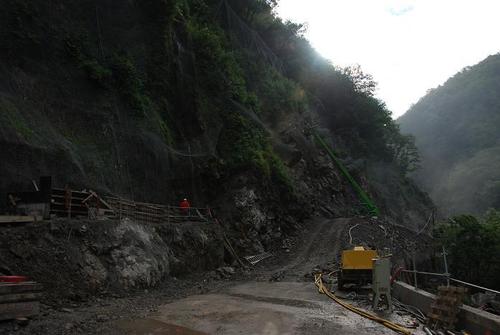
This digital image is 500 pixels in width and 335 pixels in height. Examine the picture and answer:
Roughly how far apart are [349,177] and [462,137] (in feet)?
301

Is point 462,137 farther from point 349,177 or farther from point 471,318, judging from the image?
point 471,318

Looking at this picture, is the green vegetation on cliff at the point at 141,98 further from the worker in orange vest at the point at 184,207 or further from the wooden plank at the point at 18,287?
the wooden plank at the point at 18,287

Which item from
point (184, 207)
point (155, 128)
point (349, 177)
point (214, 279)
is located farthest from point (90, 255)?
point (349, 177)

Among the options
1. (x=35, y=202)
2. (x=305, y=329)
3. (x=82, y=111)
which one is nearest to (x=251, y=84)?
(x=82, y=111)

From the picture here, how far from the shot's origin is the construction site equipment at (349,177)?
4697 centimetres

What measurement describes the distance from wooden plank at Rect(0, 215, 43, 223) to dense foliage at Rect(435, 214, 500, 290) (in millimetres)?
26645

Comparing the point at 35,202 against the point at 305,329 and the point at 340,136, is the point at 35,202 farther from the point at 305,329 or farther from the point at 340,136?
the point at 340,136

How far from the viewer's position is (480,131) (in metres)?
124

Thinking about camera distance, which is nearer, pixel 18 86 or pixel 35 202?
pixel 35 202

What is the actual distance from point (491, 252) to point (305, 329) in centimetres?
2413

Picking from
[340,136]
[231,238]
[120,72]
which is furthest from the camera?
[340,136]

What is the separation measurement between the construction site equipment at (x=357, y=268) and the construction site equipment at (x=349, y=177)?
28.5m

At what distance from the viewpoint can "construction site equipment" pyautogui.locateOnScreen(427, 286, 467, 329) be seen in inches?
415

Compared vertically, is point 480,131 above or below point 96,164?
above
